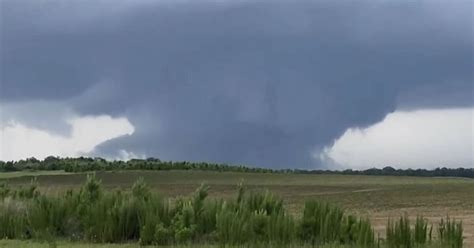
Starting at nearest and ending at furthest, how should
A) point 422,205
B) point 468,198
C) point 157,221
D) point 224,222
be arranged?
point 224,222
point 157,221
point 422,205
point 468,198

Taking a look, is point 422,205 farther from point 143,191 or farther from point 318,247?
point 318,247

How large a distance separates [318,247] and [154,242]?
4.18 metres

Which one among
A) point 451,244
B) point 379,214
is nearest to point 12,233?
point 451,244

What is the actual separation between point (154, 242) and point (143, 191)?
363cm

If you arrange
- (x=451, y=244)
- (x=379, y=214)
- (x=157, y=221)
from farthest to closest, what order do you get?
(x=379, y=214)
(x=157, y=221)
(x=451, y=244)

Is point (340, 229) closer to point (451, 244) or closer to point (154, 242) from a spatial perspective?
point (451, 244)

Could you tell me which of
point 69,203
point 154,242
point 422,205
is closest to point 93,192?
point 69,203

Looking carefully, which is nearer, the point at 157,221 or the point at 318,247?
the point at 318,247

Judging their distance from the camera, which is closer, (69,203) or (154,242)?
(154,242)

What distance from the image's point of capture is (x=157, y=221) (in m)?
21.2

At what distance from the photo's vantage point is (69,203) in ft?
76.5

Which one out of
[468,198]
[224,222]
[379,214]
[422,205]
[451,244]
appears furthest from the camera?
[468,198]

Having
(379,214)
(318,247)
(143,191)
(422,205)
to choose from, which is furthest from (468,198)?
(318,247)

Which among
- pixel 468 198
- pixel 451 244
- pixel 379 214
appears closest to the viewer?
pixel 451 244
